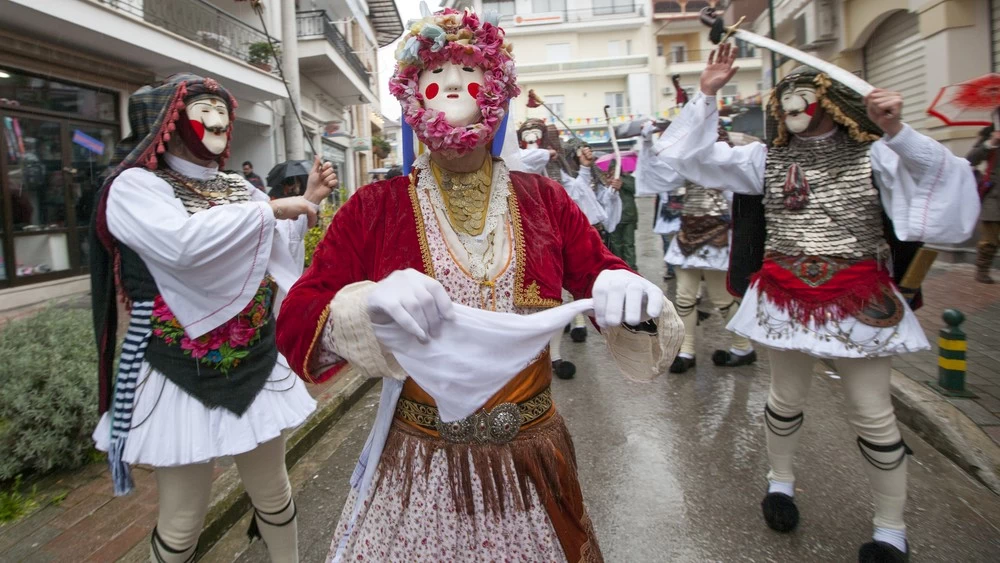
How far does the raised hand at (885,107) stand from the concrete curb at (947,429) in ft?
7.19

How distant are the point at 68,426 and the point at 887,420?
4042mm

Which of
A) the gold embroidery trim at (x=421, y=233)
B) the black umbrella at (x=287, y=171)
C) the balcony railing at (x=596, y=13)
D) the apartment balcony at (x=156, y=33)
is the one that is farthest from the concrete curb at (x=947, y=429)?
the balcony railing at (x=596, y=13)

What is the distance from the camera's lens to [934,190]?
96.3 inches

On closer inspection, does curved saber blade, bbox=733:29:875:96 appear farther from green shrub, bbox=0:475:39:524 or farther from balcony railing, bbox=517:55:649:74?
balcony railing, bbox=517:55:649:74

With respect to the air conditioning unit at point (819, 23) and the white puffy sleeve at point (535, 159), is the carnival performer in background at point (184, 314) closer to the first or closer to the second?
the white puffy sleeve at point (535, 159)

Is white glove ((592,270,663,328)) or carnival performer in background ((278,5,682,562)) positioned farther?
carnival performer in background ((278,5,682,562))

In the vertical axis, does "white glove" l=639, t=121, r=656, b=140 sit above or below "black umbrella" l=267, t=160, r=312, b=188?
above

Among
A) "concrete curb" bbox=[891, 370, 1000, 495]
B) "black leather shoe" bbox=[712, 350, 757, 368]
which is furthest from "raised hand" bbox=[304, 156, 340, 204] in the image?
"black leather shoe" bbox=[712, 350, 757, 368]

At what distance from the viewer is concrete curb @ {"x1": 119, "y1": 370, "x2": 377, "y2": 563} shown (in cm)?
291

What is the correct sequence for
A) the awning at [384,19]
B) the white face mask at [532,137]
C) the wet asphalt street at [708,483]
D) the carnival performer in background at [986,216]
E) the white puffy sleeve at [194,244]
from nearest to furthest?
the white puffy sleeve at [194,244], the wet asphalt street at [708,483], the carnival performer in background at [986,216], the white face mask at [532,137], the awning at [384,19]

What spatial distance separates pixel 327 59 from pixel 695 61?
1166 inches

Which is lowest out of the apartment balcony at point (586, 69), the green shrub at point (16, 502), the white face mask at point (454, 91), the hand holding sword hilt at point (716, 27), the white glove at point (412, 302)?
the green shrub at point (16, 502)

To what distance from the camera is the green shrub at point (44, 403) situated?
10.3ft

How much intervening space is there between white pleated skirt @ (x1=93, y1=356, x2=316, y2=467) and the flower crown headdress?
1247 mm
